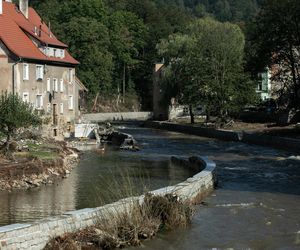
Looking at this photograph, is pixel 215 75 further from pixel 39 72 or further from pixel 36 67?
pixel 36 67

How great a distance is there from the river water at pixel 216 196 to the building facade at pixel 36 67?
1029 cm

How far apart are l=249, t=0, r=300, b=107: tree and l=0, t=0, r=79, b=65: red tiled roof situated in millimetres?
24294

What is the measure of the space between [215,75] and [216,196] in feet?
157

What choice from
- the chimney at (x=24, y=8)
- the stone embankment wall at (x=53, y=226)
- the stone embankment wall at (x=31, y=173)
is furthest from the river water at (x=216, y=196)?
the chimney at (x=24, y=8)

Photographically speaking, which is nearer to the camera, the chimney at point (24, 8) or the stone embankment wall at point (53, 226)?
the stone embankment wall at point (53, 226)

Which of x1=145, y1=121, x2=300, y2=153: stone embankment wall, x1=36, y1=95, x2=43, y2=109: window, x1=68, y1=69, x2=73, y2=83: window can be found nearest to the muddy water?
x1=145, y1=121, x2=300, y2=153: stone embankment wall

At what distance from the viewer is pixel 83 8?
98875 millimetres

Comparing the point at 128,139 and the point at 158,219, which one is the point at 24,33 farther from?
the point at 158,219

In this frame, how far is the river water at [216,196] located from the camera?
18.0 m

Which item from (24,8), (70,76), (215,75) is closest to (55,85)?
(70,76)

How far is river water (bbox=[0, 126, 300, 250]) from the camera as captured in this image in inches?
707

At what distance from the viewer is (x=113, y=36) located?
110 metres

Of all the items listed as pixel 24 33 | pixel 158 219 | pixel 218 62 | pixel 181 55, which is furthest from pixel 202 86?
pixel 158 219

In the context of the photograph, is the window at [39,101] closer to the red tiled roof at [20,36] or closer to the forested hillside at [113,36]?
the red tiled roof at [20,36]
